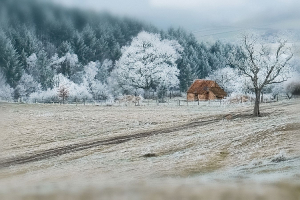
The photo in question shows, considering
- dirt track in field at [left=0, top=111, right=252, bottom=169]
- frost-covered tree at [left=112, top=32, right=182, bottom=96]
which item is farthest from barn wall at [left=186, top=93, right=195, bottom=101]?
frost-covered tree at [left=112, top=32, right=182, bottom=96]

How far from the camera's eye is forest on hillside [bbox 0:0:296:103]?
11.8 meters

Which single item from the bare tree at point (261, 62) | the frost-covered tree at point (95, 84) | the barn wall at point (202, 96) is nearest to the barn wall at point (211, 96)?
the barn wall at point (202, 96)

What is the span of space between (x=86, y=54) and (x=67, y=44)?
2.21ft

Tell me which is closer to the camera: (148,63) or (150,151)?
(150,151)

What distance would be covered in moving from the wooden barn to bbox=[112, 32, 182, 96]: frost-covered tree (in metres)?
0.82

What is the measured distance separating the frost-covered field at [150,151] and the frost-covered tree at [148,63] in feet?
2.82

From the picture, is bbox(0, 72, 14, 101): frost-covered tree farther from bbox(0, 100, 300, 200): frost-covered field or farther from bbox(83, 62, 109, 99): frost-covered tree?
bbox(83, 62, 109, 99): frost-covered tree

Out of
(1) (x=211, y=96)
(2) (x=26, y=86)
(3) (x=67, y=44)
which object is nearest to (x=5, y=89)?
(2) (x=26, y=86)

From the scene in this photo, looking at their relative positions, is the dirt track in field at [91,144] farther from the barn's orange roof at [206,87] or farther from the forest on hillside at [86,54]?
the forest on hillside at [86,54]

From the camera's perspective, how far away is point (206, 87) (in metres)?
11.4

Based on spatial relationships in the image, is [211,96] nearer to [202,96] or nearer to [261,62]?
[202,96]

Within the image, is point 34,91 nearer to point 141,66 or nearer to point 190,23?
point 141,66

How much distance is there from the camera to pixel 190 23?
39.1 feet

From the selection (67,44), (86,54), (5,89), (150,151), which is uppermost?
(67,44)
